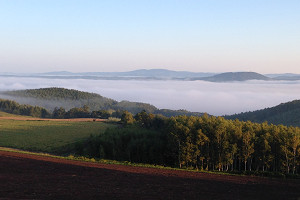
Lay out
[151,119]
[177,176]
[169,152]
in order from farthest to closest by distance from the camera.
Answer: [151,119] < [169,152] < [177,176]

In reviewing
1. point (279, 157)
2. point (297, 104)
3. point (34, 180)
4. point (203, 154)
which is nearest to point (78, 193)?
point (34, 180)

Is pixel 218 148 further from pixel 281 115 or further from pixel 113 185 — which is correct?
pixel 281 115

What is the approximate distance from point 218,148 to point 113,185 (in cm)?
2271

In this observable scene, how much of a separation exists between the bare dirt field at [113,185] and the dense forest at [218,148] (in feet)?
28.0

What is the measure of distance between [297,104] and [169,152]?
12779cm

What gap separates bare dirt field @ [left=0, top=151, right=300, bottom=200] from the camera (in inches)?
856

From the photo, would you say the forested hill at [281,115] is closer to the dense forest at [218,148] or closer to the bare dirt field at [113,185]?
the dense forest at [218,148]

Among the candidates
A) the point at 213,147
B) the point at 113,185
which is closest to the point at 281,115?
the point at 213,147

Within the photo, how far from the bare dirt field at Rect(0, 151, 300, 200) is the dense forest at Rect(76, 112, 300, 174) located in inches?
336

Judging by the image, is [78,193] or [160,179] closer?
[78,193]

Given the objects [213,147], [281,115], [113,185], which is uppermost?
[113,185]

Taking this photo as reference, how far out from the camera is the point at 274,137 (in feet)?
137

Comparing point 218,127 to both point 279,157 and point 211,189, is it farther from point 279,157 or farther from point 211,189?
point 211,189

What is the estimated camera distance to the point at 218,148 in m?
43.2
